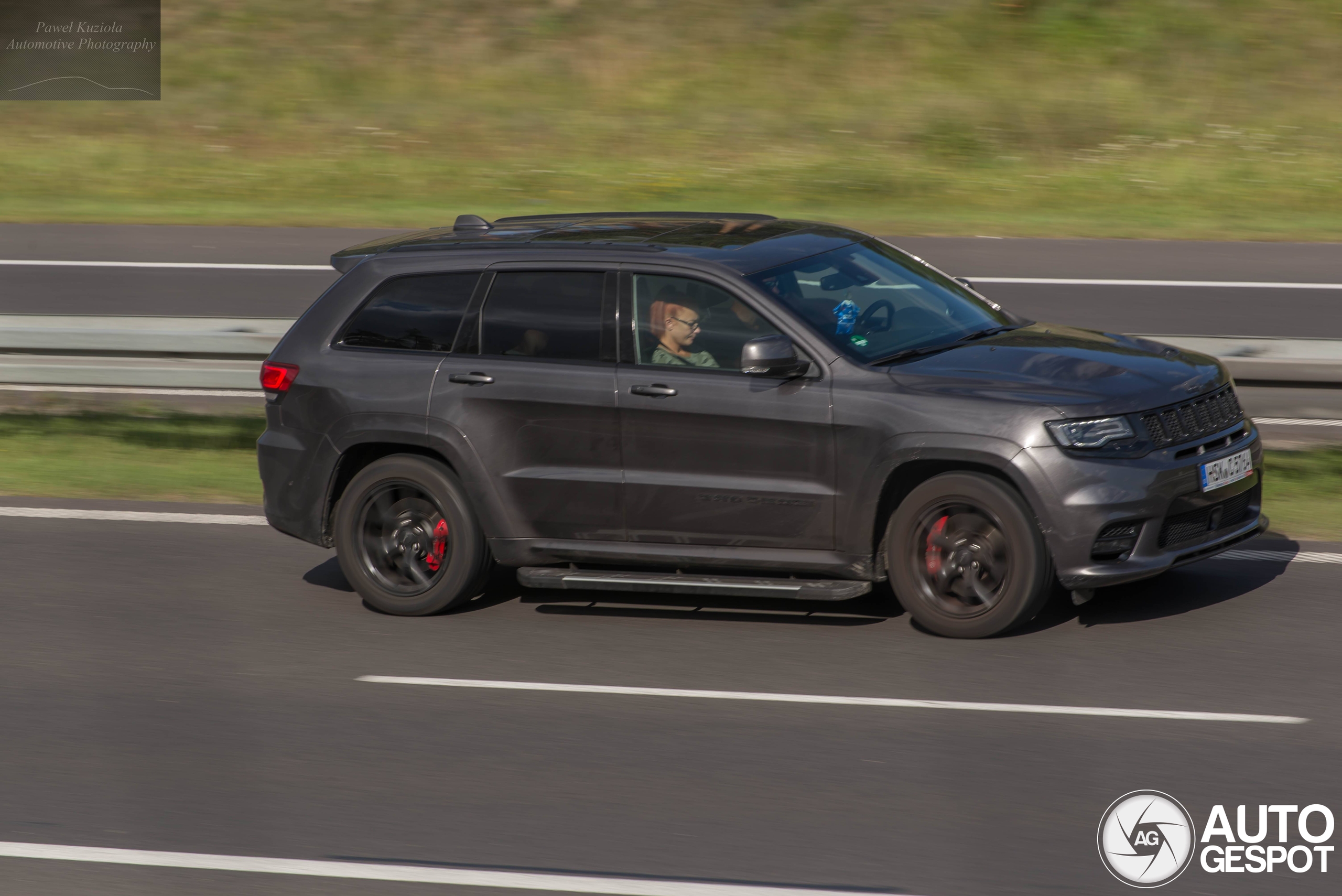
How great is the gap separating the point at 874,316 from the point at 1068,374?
0.95 m

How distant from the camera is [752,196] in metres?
20.6

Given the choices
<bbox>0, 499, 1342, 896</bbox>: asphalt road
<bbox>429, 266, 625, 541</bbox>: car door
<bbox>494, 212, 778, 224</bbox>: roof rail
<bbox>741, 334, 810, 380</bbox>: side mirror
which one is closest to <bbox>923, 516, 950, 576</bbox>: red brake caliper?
<bbox>0, 499, 1342, 896</bbox>: asphalt road

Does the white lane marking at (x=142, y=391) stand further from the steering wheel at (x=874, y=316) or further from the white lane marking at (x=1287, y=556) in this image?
the white lane marking at (x=1287, y=556)

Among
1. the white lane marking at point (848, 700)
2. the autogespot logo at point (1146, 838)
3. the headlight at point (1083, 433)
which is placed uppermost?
the headlight at point (1083, 433)

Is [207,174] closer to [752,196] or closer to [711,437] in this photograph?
[752,196]

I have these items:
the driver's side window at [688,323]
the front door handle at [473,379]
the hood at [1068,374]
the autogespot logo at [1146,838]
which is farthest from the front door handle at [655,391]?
the autogespot logo at [1146,838]

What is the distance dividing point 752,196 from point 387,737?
15.2 m

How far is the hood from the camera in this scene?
22.2ft

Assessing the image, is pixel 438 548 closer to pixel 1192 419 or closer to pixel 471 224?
pixel 471 224

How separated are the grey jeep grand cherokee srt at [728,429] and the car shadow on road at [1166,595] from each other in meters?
0.43

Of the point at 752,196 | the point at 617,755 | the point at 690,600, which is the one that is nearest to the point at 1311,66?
the point at 752,196

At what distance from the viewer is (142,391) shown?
1243 cm

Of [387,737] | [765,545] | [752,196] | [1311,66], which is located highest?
[1311,66]

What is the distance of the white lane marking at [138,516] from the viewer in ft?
31.2
